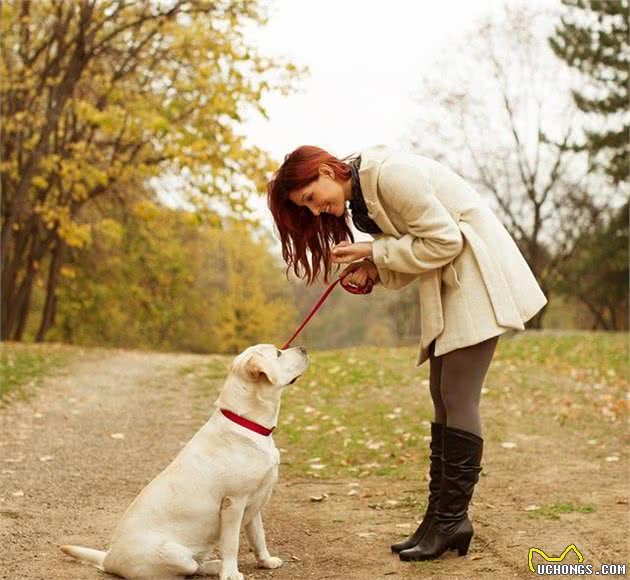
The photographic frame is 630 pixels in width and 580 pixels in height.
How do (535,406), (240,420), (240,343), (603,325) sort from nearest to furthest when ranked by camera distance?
(240,420), (535,406), (603,325), (240,343)

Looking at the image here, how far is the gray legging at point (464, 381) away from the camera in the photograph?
14.8ft

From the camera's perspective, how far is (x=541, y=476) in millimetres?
6715

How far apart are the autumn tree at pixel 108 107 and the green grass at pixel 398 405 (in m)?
4.26

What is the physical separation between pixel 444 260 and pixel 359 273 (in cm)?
56

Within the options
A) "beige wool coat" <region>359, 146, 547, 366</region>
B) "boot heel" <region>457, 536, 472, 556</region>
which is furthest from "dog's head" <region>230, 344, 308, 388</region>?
"boot heel" <region>457, 536, 472, 556</region>

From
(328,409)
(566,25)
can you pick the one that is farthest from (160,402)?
(566,25)

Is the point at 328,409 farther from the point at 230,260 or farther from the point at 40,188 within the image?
the point at 230,260

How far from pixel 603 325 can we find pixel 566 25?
556 inches

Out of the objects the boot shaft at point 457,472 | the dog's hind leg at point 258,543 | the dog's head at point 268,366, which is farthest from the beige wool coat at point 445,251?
the dog's hind leg at point 258,543

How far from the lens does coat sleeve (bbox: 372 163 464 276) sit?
4375 millimetres

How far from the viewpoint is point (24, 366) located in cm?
1356

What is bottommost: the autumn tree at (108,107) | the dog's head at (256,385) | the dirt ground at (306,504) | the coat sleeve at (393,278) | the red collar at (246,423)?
the dirt ground at (306,504)

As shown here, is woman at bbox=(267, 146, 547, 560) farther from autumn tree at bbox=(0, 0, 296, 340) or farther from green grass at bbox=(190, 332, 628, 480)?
autumn tree at bbox=(0, 0, 296, 340)

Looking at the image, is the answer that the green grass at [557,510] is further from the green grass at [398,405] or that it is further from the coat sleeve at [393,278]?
the coat sleeve at [393,278]
